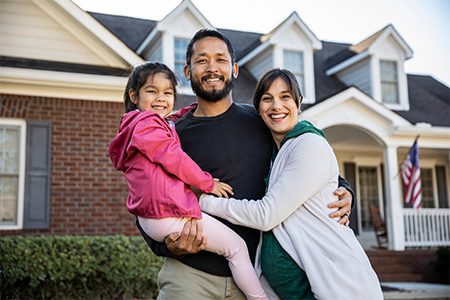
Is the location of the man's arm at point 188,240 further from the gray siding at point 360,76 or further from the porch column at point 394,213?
the gray siding at point 360,76

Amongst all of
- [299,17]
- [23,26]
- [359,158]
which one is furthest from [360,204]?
[23,26]

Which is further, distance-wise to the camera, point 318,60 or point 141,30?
point 318,60

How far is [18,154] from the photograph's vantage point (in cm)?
787

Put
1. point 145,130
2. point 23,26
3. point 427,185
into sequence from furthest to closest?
point 427,185, point 23,26, point 145,130

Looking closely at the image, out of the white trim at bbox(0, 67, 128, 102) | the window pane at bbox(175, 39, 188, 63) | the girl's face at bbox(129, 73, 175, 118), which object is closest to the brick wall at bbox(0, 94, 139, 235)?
the white trim at bbox(0, 67, 128, 102)

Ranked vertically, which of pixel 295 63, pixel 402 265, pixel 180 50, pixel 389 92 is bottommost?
pixel 402 265

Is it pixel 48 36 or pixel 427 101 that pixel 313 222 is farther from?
pixel 427 101

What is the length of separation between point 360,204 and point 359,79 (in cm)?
403

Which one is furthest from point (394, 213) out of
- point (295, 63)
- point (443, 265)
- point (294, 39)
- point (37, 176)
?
A: point (37, 176)

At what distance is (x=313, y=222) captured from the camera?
2070mm

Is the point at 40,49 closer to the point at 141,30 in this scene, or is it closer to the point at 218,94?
the point at 141,30

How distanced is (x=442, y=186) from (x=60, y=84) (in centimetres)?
1276

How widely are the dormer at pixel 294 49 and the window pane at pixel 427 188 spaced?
5.92 metres

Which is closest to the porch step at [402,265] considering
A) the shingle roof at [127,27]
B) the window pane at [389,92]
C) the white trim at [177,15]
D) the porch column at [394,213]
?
the porch column at [394,213]
